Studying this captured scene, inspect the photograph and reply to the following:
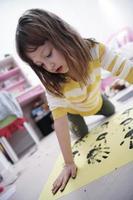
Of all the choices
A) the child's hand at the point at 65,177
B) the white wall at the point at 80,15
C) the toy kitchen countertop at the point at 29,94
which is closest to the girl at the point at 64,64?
the child's hand at the point at 65,177

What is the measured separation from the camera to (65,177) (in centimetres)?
100

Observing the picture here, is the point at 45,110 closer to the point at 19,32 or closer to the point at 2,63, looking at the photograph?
the point at 2,63

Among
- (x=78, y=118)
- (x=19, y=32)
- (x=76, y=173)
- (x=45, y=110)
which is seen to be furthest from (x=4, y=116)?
(x=19, y=32)

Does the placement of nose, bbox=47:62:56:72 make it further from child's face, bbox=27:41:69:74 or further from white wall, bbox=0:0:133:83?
white wall, bbox=0:0:133:83

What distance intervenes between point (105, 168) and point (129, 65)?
1.35 ft

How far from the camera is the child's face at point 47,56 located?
812 millimetres

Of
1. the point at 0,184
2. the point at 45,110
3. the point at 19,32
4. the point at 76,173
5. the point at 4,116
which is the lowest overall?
the point at 45,110

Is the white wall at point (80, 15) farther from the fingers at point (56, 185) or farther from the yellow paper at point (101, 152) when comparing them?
the fingers at point (56, 185)

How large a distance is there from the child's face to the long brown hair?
12 millimetres

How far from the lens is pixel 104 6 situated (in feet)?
10.0

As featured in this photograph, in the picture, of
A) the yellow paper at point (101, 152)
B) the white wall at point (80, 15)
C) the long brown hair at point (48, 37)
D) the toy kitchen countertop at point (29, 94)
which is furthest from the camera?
the white wall at point (80, 15)

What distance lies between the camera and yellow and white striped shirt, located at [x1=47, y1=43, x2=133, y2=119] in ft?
3.23

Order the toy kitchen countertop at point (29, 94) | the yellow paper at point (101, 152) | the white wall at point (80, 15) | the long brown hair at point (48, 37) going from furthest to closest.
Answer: the white wall at point (80, 15)
the toy kitchen countertop at point (29, 94)
the yellow paper at point (101, 152)
the long brown hair at point (48, 37)

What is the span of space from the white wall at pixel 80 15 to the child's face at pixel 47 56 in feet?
7.22
